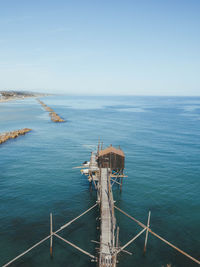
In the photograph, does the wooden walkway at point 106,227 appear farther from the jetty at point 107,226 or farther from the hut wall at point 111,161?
the hut wall at point 111,161

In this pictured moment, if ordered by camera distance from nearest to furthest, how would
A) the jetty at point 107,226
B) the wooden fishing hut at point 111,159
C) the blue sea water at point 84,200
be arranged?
the jetty at point 107,226, the blue sea water at point 84,200, the wooden fishing hut at point 111,159

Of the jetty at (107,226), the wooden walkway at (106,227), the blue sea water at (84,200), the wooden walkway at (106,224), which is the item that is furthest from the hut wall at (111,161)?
the blue sea water at (84,200)

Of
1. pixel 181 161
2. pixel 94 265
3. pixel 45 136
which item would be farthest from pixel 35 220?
pixel 45 136

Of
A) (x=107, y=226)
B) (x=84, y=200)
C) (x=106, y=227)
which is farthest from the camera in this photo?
(x=84, y=200)

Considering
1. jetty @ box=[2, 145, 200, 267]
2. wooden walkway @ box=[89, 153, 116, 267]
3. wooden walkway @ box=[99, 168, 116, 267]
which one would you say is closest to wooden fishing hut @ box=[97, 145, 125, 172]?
jetty @ box=[2, 145, 200, 267]

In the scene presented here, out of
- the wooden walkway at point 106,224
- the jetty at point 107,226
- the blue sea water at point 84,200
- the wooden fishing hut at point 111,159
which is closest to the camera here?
the wooden walkway at point 106,224

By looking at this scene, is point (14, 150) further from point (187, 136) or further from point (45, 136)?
point (187, 136)

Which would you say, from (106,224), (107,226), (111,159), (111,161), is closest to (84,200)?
(111,161)

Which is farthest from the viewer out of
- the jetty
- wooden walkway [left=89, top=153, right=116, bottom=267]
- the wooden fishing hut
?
the wooden fishing hut

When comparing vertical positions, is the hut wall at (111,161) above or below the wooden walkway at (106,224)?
above

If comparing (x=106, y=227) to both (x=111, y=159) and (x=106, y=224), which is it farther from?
(x=111, y=159)

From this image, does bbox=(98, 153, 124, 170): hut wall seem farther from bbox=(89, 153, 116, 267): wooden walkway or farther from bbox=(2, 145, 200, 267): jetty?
bbox=(89, 153, 116, 267): wooden walkway
